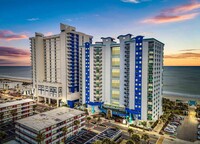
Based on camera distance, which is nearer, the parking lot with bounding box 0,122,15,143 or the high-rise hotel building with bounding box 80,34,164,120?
the parking lot with bounding box 0,122,15,143

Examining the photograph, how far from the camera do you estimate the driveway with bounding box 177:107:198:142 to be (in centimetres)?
6406

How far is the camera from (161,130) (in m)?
70.4

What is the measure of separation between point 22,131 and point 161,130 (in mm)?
61918

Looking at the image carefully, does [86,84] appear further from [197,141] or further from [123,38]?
[197,141]

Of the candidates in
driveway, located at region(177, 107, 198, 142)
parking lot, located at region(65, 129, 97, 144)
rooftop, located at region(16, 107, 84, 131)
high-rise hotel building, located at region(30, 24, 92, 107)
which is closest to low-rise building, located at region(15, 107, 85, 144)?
rooftop, located at region(16, 107, 84, 131)

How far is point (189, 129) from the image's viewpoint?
72312mm

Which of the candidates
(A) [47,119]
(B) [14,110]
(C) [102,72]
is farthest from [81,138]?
(C) [102,72]

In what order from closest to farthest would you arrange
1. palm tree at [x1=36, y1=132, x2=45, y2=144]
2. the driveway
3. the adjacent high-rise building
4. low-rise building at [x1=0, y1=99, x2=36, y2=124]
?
palm tree at [x1=36, y1=132, x2=45, y2=144] → the driveway → low-rise building at [x1=0, y1=99, x2=36, y2=124] → the adjacent high-rise building

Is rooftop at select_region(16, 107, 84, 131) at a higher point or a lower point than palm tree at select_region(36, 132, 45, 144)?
higher

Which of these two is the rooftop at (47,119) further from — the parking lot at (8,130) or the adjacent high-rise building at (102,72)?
the adjacent high-rise building at (102,72)

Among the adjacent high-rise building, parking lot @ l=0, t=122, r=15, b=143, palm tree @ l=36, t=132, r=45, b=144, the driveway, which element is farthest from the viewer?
the adjacent high-rise building

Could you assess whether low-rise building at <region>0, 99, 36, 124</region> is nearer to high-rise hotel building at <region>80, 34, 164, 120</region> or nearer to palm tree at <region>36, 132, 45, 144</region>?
high-rise hotel building at <region>80, 34, 164, 120</region>

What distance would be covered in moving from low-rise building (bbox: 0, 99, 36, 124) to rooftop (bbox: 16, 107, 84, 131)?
24.8 m

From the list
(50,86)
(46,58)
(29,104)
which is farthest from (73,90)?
(46,58)
